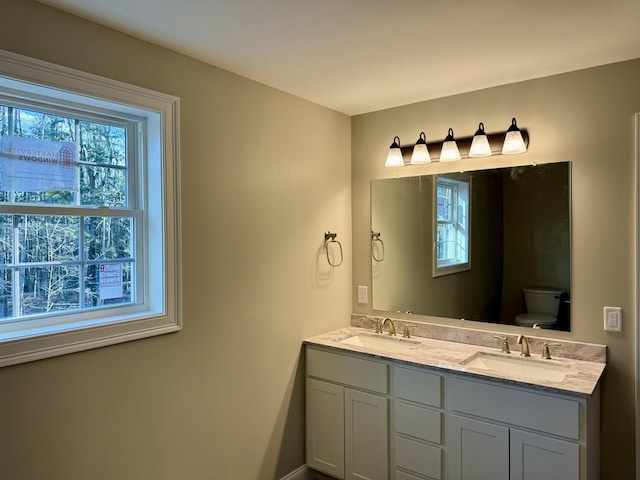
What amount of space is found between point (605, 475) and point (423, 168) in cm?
192

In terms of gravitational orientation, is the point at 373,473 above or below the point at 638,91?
below

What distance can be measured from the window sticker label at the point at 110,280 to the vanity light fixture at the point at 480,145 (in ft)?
6.46

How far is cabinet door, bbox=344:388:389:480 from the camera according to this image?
8.18 ft

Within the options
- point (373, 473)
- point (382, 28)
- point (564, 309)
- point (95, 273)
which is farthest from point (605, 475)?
point (95, 273)

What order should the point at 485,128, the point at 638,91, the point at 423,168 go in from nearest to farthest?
the point at 638,91 < the point at 485,128 < the point at 423,168

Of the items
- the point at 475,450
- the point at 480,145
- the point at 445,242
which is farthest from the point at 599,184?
the point at 475,450

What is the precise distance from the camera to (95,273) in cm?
198

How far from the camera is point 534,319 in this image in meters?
2.55

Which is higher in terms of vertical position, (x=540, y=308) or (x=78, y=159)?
Result: (x=78, y=159)

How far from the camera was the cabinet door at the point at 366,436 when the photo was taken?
2494 mm

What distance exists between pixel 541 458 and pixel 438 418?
48cm

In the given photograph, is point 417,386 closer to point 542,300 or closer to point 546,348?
point 546,348

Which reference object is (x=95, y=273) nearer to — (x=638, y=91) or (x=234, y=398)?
(x=234, y=398)

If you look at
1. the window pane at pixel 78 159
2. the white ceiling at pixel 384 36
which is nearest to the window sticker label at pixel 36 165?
the window pane at pixel 78 159
